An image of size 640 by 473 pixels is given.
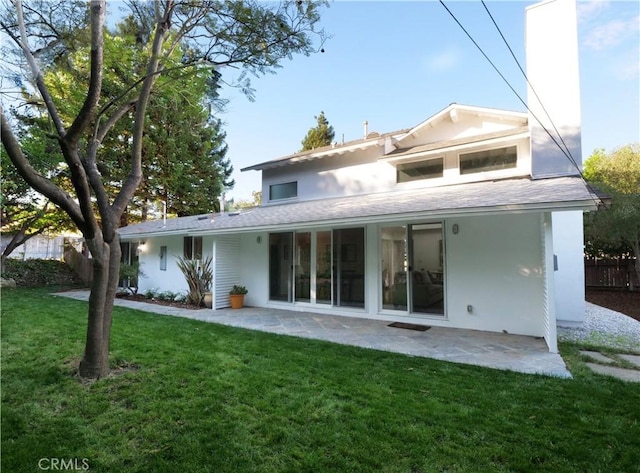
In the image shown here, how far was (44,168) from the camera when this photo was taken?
1246 cm

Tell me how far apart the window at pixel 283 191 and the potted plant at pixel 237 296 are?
3983 mm

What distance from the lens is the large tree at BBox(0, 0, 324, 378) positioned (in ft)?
12.4

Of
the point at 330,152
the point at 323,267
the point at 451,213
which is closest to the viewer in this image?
the point at 451,213

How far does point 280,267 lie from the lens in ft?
33.4

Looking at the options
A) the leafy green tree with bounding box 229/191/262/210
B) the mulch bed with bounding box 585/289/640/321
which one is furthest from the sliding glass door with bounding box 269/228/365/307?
the leafy green tree with bounding box 229/191/262/210

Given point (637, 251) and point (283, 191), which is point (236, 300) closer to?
point (283, 191)

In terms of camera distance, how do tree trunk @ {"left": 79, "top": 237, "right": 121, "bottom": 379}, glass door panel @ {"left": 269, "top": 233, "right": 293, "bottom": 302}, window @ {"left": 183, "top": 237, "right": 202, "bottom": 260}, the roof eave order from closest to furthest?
tree trunk @ {"left": 79, "top": 237, "right": 121, "bottom": 379}, the roof eave, glass door panel @ {"left": 269, "top": 233, "right": 293, "bottom": 302}, window @ {"left": 183, "top": 237, "right": 202, "bottom": 260}

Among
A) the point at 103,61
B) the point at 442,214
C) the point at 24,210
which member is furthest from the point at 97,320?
the point at 24,210

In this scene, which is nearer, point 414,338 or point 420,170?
point 414,338

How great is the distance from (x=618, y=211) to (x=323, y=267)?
39.1 ft

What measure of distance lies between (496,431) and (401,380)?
1.35 m

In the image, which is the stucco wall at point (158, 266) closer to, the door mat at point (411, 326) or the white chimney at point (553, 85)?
the door mat at point (411, 326)

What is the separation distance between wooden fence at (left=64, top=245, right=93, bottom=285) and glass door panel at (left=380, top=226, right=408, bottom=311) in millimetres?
13861

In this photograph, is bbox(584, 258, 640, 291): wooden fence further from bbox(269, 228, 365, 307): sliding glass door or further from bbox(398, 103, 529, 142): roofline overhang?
bbox(269, 228, 365, 307): sliding glass door
